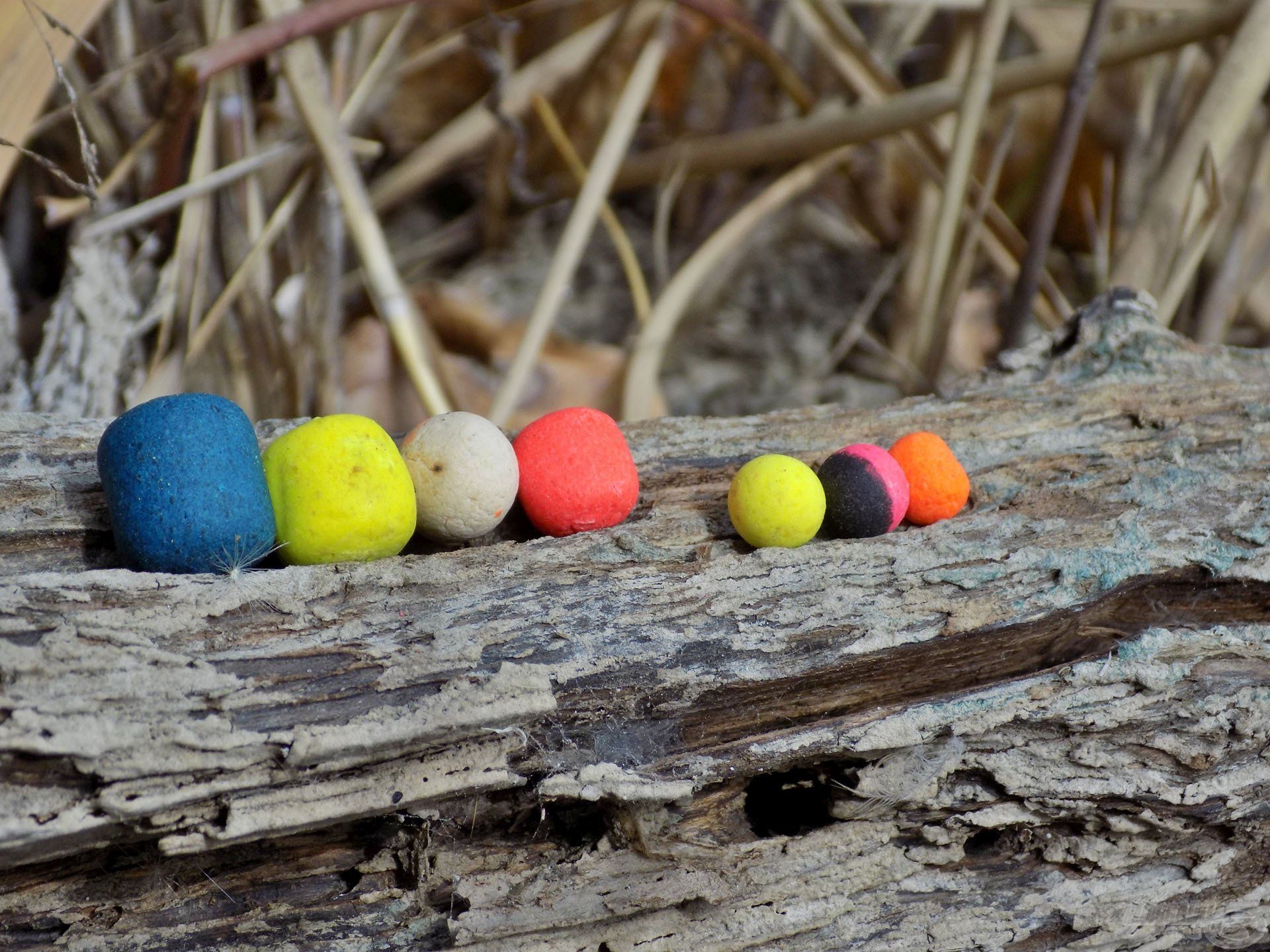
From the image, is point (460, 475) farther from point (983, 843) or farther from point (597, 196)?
point (597, 196)

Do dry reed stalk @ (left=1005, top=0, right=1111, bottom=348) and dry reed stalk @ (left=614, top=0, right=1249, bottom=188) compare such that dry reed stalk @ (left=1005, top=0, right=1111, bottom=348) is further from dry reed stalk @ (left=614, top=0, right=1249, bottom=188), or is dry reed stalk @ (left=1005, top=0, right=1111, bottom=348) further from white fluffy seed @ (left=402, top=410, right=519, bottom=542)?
white fluffy seed @ (left=402, top=410, right=519, bottom=542)

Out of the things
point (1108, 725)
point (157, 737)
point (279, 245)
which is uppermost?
point (279, 245)

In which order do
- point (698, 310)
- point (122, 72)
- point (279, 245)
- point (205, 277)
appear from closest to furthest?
point (122, 72) < point (205, 277) < point (279, 245) < point (698, 310)

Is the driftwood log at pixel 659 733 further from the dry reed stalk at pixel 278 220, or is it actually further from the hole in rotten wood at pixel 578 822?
the dry reed stalk at pixel 278 220

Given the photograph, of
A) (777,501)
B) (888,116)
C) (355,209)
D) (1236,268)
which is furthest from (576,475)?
(1236,268)

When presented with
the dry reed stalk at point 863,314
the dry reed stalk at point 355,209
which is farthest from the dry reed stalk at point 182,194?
the dry reed stalk at point 863,314

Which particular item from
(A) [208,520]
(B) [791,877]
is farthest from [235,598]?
(B) [791,877]

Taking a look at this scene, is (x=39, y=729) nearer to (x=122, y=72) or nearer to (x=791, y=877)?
(x=791, y=877)
